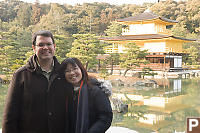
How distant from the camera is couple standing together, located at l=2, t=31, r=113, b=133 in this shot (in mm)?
1534

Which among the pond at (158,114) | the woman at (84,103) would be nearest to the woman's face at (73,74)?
the woman at (84,103)

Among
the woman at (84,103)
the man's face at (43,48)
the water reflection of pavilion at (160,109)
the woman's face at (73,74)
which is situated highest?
the man's face at (43,48)

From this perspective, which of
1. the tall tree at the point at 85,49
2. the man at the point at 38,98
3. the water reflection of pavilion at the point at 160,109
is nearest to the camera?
the man at the point at 38,98

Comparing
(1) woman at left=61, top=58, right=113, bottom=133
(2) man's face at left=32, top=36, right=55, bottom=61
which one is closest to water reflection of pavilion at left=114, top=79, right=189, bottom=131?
(1) woman at left=61, top=58, right=113, bottom=133

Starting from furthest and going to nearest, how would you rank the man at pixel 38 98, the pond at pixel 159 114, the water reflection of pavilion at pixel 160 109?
the water reflection of pavilion at pixel 160 109
the pond at pixel 159 114
the man at pixel 38 98

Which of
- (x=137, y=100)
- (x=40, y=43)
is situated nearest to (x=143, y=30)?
(x=137, y=100)

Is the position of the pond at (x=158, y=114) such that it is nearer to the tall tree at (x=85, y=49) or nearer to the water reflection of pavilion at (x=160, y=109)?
the water reflection of pavilion at (x=160, y=109)

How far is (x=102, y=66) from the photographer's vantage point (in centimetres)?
1802

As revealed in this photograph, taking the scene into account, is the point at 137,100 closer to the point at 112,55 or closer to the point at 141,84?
the point at 141,84

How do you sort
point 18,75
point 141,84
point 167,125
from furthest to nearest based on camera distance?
point 141,84 < point 167,125 < point 18,75

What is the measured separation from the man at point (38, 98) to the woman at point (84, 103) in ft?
0.22

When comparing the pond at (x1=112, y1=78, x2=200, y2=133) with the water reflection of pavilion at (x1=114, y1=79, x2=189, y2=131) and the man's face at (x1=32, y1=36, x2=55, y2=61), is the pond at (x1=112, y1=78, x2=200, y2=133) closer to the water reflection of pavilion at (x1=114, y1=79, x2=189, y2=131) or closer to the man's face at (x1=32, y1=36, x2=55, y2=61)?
the water reflection of pavilion at (x1=114, y1=79, x2=189, y2=131)

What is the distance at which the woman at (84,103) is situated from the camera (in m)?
1.56

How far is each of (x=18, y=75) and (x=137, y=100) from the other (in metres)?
6.74
